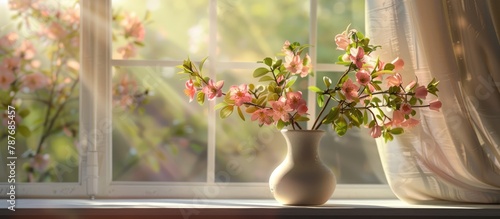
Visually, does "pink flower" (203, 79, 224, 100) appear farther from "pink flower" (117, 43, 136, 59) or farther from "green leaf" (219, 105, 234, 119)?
"pink flower" (117, 43, 136, 59)

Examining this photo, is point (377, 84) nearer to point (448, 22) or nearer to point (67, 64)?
point (448, 22)

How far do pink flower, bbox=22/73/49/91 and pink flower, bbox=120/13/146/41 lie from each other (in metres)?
0.30

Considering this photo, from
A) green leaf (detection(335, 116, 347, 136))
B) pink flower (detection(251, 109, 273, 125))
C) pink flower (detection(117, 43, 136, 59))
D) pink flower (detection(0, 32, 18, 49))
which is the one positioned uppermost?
pink flower (detection(0, 32, 18, 49))

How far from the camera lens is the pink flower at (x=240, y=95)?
2031mm

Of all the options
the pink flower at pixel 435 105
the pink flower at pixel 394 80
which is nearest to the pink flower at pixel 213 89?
the pink flower at pixel 394 80

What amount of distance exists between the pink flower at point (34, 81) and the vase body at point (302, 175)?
802mm

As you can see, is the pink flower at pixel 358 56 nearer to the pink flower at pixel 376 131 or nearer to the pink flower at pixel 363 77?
the pink flower at pixel 363 77

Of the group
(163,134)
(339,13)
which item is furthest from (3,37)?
(339,13)

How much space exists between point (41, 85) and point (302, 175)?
2.92 feet

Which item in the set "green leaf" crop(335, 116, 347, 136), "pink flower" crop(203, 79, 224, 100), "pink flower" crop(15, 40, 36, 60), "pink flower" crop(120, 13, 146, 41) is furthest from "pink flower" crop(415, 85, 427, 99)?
"pink flower" crop(15, 40, 36, 60)

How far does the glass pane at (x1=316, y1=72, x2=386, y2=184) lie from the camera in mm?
2389

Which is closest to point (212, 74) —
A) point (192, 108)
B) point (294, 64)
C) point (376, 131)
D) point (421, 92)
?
point (192, 108)

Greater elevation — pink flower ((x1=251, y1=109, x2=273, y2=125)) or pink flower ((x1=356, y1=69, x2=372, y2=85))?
pink flower ((x1=356, y1=69, x2=372, y2=85))

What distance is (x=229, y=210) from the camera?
201cm
